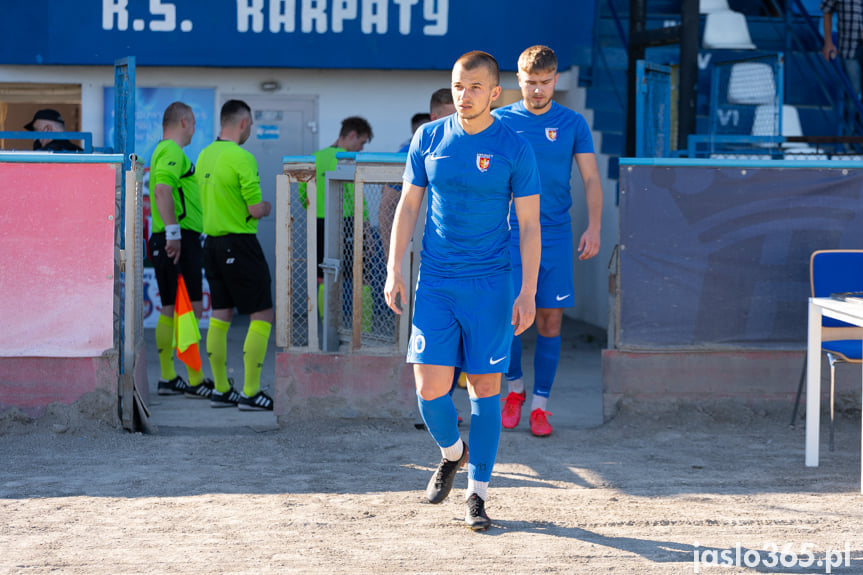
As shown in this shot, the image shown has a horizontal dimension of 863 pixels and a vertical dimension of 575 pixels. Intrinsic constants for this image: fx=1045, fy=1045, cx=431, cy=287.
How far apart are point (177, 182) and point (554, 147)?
2.80 meters

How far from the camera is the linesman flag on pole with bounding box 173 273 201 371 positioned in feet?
23.5

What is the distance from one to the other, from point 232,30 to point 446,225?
7296 mm

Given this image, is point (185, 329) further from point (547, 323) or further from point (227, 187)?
point (547, 323)

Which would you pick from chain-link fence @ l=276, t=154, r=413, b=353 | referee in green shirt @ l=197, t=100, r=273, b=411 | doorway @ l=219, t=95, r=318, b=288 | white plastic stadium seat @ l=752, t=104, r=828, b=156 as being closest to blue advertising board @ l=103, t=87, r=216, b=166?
doorway @ l=219, t=95, r=318, b=288

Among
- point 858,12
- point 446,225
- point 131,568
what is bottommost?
point 131,568

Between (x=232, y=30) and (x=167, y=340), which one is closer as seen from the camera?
(x=167, y=340)

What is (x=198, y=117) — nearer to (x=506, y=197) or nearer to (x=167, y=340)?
(x=167, y=340)

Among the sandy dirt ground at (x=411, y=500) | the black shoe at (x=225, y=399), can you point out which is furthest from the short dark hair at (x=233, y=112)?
the sandy dirt ground at (x=411, y=500)

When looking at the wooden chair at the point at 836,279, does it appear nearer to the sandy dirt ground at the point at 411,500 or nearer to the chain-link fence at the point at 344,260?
the sandy dirt ground at the point at 411,500

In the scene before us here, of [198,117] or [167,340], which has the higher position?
[198,117]

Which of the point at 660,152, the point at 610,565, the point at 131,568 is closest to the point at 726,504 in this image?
the point at 610,565

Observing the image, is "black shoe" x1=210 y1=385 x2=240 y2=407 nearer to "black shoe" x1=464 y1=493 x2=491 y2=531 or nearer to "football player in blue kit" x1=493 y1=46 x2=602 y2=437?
"football player in blue kit" x1=493 y1=46 x2=602 y2=437

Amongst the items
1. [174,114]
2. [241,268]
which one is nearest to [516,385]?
[241,268]

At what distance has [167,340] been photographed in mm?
7418
